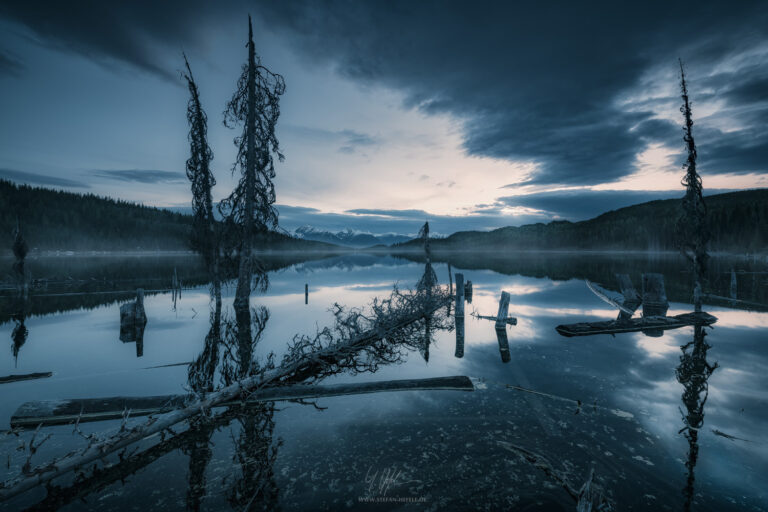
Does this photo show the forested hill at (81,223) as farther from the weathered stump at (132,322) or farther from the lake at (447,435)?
the lake at (447,435)

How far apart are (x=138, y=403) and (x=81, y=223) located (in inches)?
7448

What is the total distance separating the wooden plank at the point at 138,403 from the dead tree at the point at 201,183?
54.0 feet

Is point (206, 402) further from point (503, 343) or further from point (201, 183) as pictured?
point (201, 183)

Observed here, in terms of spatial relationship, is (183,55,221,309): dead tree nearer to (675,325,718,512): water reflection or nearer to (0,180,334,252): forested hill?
(675,325,718,512): water reflection

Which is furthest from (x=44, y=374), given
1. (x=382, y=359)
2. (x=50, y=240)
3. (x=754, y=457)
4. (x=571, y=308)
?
(x=50, y=240)

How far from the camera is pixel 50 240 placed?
131 metres

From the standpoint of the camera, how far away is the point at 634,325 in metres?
16.2

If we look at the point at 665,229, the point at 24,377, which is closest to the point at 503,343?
the point at 24,377

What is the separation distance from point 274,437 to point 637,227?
183733 millimetres

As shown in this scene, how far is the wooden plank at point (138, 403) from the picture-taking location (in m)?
6.59

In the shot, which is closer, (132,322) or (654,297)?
(132,322)

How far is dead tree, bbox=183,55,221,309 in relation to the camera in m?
22.0

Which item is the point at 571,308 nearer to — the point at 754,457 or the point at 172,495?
the point at 754,457
